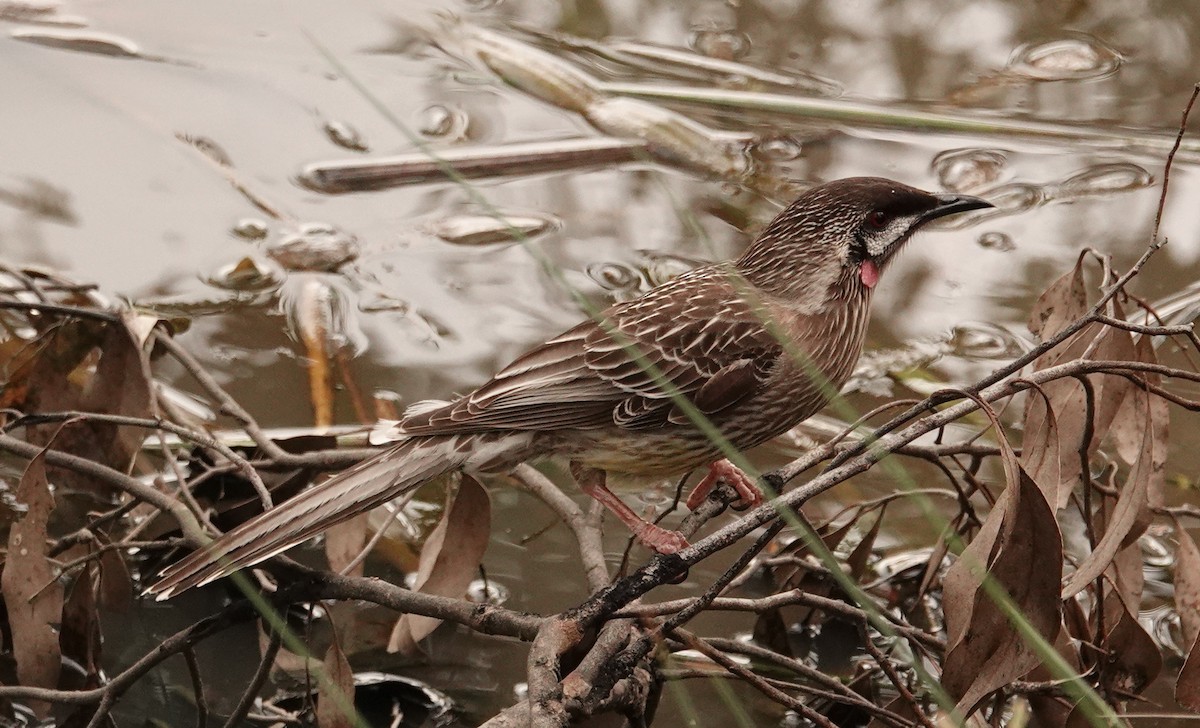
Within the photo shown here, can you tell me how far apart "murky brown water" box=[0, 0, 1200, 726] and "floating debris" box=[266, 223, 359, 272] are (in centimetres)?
2

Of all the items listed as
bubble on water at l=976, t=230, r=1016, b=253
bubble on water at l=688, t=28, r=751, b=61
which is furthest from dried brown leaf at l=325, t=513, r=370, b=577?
bubble on water at l=688, t=28, r=751, b=61

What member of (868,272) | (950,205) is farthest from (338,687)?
(950,205)

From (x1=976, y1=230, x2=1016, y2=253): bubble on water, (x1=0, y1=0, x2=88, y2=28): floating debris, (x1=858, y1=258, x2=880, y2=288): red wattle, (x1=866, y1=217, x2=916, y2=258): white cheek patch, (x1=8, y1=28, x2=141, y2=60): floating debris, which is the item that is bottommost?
(x1=8, y1=28, x2=141, y2=60): floating debris

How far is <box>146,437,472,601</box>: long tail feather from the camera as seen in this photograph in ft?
11.6

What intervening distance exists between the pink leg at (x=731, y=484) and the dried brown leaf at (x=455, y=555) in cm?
79

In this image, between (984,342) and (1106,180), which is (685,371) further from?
(1106,180)

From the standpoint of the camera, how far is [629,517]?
4.36 metres

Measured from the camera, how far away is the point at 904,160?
6.82m

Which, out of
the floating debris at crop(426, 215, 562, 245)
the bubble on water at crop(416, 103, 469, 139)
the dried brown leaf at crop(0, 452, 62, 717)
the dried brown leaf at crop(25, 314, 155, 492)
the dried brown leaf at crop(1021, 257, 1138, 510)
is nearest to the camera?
the dried brown leaf at crop(1021, 257, 1138, 510)

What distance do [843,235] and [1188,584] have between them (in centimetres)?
153

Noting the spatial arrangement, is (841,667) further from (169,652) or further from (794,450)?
(169,652)

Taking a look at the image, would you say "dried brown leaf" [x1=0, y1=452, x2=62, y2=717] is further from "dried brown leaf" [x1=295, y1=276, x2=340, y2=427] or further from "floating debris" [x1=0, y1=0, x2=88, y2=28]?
"floating debris" [x1=0, y1=0, x2=88, y2=28]

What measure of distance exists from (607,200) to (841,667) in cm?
287

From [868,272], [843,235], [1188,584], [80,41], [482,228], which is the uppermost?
[843,235]
